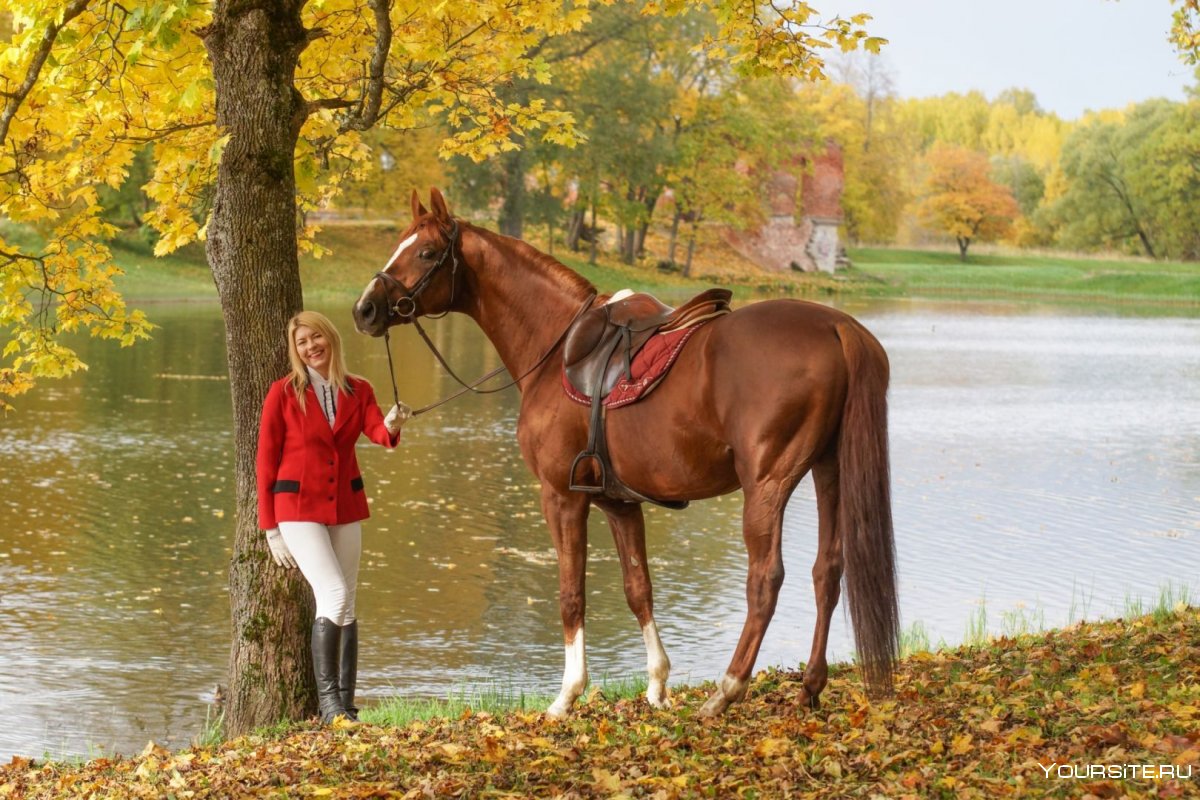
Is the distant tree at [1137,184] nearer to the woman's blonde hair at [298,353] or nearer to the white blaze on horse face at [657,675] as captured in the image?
the white blaze on horse face at [657,675]

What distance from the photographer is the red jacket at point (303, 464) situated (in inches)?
272

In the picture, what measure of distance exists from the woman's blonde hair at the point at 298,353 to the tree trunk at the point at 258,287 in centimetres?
43

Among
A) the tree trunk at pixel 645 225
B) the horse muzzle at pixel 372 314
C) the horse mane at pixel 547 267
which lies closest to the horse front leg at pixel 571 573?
the horse mane at pixel 547 267

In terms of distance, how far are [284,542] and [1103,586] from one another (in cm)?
737

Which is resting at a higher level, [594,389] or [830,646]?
[594,389]

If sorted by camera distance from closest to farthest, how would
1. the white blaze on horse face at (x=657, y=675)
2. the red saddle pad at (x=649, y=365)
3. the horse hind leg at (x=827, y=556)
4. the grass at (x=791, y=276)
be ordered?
1. the horse hind leg at (x=827, y=556)
2. the red saddle pad at (x=649, y=365)
3. the white blaze on horse face at (x=657, y=675)
4. the grass at (x=791, y=276)

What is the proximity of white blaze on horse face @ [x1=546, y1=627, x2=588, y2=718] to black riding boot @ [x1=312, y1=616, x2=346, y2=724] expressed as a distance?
112 cm

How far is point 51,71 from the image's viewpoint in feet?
25.2

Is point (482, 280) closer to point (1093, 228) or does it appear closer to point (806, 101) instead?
point (806, 101)

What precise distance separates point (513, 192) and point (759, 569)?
4603 cm

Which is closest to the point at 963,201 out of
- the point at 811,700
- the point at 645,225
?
the point at 645,225

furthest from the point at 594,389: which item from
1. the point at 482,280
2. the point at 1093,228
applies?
the point at 1093,228

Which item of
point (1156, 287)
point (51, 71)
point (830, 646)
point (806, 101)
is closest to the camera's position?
point (51, 71)

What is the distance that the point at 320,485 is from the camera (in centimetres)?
693
